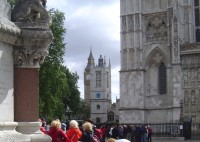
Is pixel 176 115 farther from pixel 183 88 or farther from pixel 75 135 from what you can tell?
pixel 75 135

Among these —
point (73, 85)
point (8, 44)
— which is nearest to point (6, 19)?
point (8, 44)

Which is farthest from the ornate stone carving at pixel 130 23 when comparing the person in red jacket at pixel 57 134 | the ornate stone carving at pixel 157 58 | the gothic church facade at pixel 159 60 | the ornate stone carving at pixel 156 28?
the person in red jacket at pixel 57 134

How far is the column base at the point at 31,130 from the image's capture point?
521 centimetres

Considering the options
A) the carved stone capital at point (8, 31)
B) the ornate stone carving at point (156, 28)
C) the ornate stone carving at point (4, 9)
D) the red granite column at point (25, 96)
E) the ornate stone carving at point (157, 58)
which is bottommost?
the red granite column at point (25, 96)

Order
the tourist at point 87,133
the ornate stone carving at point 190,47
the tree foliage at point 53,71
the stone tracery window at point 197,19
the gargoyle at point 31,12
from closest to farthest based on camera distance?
the gargoyle at point 31,12
the tourist at point 87,133
the tree foliage at point 53,71
the ornate stone carving at point 190,47
the stone tracery window at point 197,19

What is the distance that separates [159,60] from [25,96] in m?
37.8

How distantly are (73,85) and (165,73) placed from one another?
23.3 metres

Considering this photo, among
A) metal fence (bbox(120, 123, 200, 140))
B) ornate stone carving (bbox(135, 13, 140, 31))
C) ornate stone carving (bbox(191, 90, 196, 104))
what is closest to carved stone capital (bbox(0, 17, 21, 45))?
metal fence (bbox(120, 123, 200, 140))

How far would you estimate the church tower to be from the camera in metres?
104

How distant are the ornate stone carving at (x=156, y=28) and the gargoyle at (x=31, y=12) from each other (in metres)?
37.4

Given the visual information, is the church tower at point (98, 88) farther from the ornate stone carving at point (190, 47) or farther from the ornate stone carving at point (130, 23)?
the ornate stone carving at point (190, 47)

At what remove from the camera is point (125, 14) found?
44219mm

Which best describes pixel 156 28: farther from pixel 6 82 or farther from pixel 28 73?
pixel 6 82

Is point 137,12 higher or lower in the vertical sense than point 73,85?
higher
